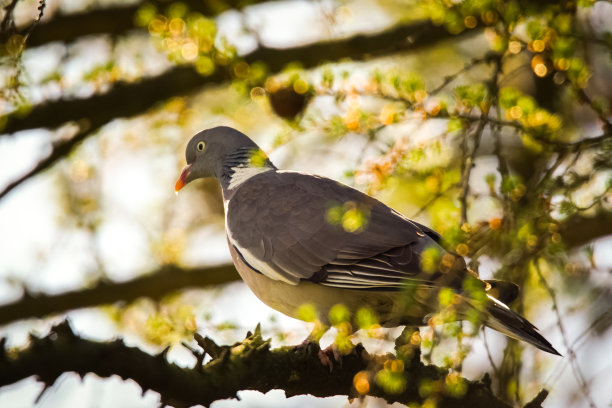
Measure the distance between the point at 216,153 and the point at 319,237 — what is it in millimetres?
1427

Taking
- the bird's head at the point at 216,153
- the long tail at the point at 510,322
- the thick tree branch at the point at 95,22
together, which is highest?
the thick tree branch at the point at 95,22

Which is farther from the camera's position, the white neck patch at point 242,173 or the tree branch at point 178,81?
the tree branch at point 178,81

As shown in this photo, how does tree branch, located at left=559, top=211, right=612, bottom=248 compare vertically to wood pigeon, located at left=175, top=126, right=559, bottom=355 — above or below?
below

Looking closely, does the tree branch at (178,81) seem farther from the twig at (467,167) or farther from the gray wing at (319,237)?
the twig at (467,167)

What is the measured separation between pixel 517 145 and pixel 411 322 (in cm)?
290

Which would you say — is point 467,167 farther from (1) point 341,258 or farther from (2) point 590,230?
(2) point 590,230

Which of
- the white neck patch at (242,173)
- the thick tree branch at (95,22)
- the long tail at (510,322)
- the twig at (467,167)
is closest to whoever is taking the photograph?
the long tail at (510,322)

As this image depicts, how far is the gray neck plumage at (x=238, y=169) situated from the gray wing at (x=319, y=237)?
245 mm

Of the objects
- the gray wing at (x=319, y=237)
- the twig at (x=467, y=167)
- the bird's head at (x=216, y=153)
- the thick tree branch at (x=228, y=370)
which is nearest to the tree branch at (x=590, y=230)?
the gray wing at (x=319, y=237)

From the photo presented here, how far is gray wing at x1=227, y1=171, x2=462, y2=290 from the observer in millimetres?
3662

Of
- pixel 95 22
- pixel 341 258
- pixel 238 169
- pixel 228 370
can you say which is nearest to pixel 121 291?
pixel 238 169

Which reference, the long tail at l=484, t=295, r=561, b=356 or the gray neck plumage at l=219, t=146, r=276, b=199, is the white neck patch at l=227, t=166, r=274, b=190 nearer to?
the gray neck plumage at l=219, t=146, r=276, b=199

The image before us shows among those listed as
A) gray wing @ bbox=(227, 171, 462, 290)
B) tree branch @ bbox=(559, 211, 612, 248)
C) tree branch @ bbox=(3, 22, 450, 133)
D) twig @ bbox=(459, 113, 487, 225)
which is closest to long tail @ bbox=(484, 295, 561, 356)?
gray wing @ bbox=(227, 171, 462, 290)

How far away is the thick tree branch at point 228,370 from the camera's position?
2.49m
